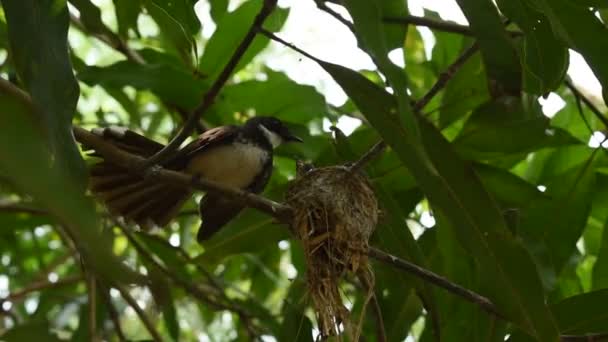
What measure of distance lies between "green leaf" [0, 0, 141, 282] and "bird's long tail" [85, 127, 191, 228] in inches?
50.2

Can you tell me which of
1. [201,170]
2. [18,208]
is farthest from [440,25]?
[18,208]

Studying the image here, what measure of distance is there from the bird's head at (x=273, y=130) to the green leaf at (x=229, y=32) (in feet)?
1.50

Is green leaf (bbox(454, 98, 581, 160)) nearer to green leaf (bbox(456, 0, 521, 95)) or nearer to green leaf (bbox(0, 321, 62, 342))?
green leaf (bbox(456, 0, 521, 95))

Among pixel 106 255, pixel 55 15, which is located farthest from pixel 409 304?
pixel 106 255

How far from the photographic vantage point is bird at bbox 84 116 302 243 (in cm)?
348

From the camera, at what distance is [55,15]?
6.47ft

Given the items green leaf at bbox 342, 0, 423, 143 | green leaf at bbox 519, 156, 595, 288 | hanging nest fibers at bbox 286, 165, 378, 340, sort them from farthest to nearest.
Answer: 1. green leaf at bbox 519, 156, 595, 288
2. hanging nest fibers at bbox 286, 165, 378, 340
3. green leaf at bbox 342, 0, 423, 143

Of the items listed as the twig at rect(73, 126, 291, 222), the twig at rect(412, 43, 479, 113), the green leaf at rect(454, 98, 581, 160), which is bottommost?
the green leaf at rect(454, 98, 581, 160)

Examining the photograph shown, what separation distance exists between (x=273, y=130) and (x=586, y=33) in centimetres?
207

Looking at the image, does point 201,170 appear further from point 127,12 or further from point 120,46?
point 127,12

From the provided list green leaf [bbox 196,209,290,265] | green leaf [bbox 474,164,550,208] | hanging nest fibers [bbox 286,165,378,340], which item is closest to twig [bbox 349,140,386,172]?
hanging nest fibers [bbox 286,165,378,340]

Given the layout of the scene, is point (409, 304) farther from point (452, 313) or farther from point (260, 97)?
point (260, 97)

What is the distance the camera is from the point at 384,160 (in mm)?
3547

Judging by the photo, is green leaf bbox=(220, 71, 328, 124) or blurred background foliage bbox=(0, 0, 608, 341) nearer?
blurred background foliage bbox=(0, 0, 608, 341)
